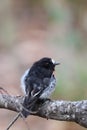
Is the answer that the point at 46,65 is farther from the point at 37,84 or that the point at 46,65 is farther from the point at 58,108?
the point at 58,108

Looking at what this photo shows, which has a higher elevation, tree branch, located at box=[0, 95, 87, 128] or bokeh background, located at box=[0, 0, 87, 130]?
tree branch, located at box=[0, 95, 87, 128]

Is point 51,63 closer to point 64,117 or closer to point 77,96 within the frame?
point 64,117

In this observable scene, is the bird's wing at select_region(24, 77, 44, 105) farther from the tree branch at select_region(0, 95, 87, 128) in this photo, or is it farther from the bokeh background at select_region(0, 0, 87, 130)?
the bokeh background at select_region(0, 0, 87, 130)

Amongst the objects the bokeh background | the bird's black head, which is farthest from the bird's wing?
the bokeh background

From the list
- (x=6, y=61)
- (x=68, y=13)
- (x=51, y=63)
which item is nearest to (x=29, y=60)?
(x=6, y=61)

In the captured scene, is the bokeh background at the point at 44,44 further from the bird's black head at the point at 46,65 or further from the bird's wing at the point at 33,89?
the bird's wing at the point at 33,89

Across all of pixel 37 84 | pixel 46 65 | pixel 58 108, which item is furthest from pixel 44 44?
pixel 58 108
